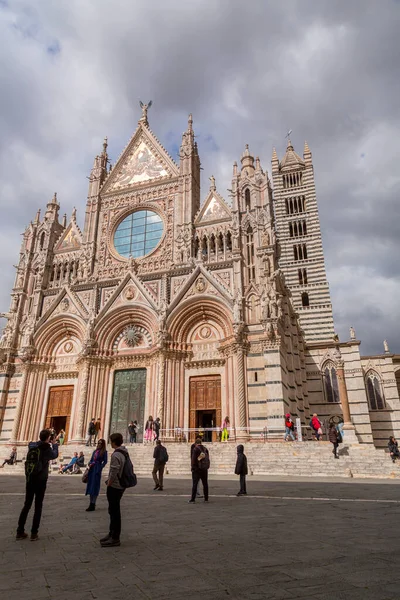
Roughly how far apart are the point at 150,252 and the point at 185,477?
16.3m

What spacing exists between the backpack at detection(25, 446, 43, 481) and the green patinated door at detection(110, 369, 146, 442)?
17907 millimetres

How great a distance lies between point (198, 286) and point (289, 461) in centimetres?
1164

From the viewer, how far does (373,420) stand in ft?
103

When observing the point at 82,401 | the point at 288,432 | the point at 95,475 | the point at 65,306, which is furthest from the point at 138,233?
the point at 95,475

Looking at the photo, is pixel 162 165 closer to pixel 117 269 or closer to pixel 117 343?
pixel 117 269

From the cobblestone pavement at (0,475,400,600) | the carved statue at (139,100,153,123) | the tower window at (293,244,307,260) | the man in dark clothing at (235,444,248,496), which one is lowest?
the cobblestone pavement at (0,475,400,600)

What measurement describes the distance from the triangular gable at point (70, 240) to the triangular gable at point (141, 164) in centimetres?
368

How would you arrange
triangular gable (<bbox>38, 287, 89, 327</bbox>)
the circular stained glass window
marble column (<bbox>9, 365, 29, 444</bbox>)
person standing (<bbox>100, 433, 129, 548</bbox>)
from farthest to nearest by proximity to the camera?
the circular stained glass window, triangular gable (<bbox>38, 287, 89, 327</bbox>), marble column (<bbox>9, 365, 29, 444</bbox>), person standing (<bbox>100, 433, 129, 548</bbox>)

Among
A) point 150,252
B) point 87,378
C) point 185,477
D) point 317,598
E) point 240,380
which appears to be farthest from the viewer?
point 150,252

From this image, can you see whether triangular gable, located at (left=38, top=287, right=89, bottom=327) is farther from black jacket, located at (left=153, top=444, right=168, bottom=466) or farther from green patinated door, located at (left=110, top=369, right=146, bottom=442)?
black jacket, located at (left=153, top=444, right=168, bottom=466)

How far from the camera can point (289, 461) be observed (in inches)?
627

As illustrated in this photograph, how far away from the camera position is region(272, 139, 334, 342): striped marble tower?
37.8 metres

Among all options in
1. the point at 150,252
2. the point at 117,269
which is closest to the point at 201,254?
the point at 150,252

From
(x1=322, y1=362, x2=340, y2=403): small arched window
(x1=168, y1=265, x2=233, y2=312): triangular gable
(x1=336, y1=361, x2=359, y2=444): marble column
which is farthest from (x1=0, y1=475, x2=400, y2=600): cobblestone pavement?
(x1=322, y1=362, x2=340, y2=403): small arched window
